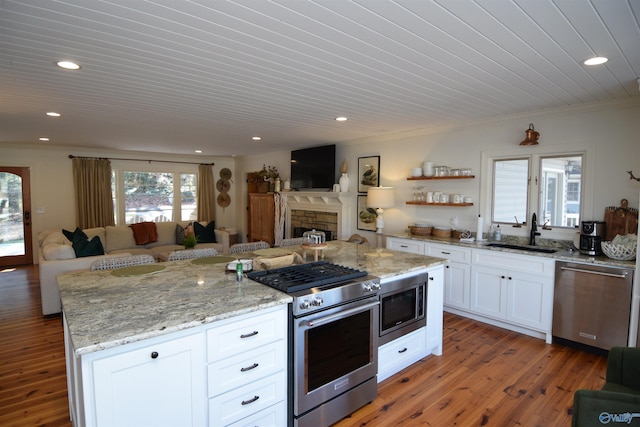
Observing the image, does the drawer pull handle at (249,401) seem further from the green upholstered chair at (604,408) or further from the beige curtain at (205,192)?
the beige curtain at (205,192)

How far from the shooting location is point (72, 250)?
4242mm

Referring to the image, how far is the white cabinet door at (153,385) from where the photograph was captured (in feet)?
4.76

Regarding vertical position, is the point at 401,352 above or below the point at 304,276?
below

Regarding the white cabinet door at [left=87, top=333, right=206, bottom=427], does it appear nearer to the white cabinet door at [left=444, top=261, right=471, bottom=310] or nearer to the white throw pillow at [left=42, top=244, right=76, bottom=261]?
the white cabinet door at [left=444, top=261, right=471, bottom=310]

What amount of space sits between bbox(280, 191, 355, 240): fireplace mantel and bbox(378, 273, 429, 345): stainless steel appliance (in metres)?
3.19

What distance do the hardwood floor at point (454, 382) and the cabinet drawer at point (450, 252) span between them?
0.80m

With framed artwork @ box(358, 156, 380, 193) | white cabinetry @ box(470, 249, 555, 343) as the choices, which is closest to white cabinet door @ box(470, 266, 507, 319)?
white cabinetry @ box(470, 249, 555, 343)

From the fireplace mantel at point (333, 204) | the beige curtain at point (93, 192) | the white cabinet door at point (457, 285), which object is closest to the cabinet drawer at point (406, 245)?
the white cabinet door at point (457, 285)

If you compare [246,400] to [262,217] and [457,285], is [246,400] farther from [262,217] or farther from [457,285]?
[262,217]

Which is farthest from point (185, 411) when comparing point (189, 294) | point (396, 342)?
point (396, 342)

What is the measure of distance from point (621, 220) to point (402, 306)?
245 cm

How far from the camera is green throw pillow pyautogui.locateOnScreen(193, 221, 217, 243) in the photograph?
7.18m

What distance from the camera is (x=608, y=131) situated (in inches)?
136

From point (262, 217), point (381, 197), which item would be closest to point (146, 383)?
point (381, 197)
